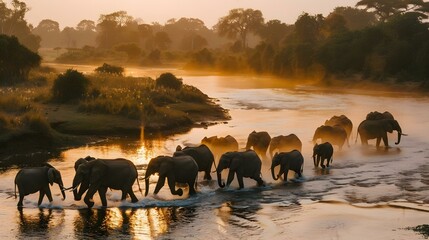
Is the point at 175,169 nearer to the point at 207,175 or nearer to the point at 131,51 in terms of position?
the point at 207,175

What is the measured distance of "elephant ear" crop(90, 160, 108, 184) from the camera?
1730 cm

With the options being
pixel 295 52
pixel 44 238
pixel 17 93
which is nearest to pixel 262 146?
pixel 44 238

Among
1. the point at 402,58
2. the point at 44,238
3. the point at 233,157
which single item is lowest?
the point at 44,238

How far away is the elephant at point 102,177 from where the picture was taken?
17.4 m

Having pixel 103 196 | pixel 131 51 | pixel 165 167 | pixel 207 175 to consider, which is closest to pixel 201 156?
pixel 207 175

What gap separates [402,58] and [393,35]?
5522 millimetres

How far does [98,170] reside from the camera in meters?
17.4

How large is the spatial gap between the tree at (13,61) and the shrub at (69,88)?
10.2 meters

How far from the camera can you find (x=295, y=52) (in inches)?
3679

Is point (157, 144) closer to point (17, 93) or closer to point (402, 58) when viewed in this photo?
point (17, 93)

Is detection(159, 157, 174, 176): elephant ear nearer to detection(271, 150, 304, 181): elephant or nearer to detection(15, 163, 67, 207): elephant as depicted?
detection(15, 163, 67, 207): elephant

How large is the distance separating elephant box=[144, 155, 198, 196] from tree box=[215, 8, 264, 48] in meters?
154

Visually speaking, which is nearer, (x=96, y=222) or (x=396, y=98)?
(x=96, y=222)

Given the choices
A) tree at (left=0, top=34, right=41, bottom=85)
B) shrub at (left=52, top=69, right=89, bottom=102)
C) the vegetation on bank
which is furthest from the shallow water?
tree at (left=0, top=34, right=41, bottom=85)
